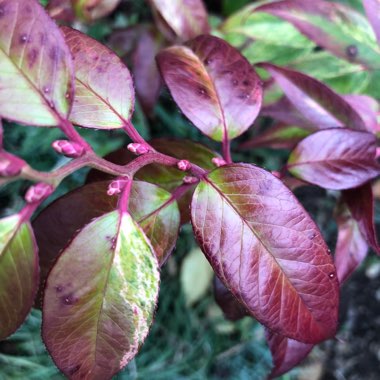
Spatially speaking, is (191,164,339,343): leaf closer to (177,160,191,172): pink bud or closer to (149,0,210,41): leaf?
(177,160,191,172): pink bud

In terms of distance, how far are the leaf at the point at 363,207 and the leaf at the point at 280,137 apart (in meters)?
0.16

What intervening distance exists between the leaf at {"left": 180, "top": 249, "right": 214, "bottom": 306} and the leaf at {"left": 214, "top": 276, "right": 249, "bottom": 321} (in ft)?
1.61

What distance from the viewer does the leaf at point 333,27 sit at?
35.2 inches

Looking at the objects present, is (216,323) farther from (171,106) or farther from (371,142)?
(371,142)

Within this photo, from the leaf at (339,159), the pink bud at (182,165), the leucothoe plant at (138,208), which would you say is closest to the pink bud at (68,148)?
the leucothoe plant at (138,208)

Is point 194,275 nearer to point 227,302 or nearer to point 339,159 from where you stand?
point 227,302

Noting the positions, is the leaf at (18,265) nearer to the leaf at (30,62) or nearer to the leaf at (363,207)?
the leaf at (30,62)

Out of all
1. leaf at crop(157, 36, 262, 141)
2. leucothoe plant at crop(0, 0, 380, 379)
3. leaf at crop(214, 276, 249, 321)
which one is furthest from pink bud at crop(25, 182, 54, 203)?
leaf at crop(214, 276, 249, 321)

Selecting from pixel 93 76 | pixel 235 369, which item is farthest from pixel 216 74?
pixel 235 369

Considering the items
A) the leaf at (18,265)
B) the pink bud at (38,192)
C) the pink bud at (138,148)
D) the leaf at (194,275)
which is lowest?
the leaf at (194,275)

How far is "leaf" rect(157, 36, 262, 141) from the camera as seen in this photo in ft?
2.30

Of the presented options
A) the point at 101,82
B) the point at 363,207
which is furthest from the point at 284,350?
the point at 101,82

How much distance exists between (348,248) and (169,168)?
0.32 meters

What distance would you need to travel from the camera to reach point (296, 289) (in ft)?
1.97
